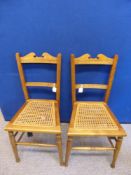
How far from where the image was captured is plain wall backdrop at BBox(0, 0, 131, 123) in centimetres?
122

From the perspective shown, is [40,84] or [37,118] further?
[40,84]

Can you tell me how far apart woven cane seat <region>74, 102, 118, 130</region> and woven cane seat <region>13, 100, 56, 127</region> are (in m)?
0.21

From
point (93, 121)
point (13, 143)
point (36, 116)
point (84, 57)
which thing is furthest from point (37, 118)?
point (84, 57)

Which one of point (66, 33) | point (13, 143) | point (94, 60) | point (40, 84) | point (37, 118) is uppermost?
point (66, 33)

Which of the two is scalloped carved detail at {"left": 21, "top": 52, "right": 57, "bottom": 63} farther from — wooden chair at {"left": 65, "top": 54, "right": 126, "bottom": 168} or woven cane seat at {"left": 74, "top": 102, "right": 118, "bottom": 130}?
woven cane seat at {"left": 74, "top": 102, "right": 118, "bottom": 130}

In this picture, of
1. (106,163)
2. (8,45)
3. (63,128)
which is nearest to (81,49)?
(8,45)

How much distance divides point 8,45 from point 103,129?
1.07 m

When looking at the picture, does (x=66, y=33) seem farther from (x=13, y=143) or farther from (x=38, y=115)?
(x=13, y=143)

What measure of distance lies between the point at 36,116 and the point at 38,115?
0.06 ft

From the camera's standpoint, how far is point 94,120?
124 centimetres

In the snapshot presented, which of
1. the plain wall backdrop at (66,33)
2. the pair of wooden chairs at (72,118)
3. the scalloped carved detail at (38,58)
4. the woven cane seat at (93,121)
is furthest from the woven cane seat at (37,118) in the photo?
the scalloped carved detail at (38,58)

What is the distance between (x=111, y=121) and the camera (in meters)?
1.22

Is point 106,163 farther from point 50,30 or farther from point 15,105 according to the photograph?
point 50,30

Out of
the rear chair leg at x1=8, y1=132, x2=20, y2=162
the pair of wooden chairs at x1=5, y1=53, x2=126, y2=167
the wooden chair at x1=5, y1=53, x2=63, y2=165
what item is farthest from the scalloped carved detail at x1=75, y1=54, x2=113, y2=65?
the rear chair leg at x1=8, y1=132, x2=20, y2=162
